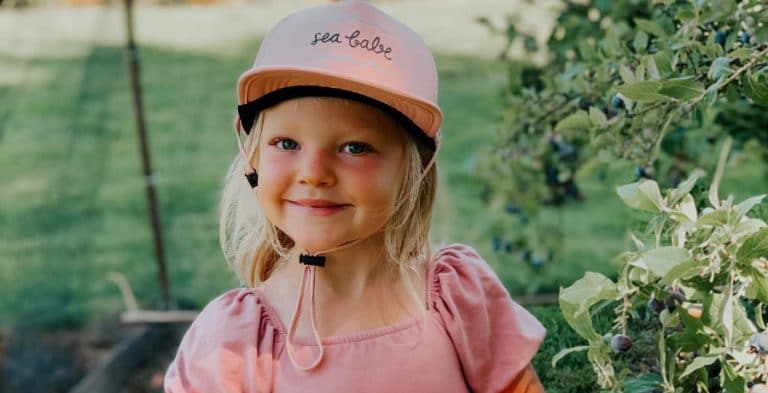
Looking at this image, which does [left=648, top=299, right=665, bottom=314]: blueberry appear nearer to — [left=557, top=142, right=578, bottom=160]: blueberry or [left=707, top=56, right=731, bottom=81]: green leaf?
[left=707, top=56, right=731, bottom=81]: green leaf

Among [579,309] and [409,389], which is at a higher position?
[579,309]

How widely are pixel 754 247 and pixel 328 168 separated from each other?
61 cm

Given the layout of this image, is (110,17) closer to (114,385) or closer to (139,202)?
(139,202)

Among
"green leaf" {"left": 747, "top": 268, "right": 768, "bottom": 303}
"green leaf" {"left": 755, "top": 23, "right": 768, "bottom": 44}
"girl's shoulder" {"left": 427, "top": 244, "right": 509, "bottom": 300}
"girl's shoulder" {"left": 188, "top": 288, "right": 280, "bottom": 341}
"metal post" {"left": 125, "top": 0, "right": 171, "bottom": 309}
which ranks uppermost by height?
"green leaf" {"left": 755, "top": 23, "right": 768, "bottom": 44}

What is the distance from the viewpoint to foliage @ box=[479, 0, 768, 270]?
5.55ft

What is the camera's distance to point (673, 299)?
1.57 m

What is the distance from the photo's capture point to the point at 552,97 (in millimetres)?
2559

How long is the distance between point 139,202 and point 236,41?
173 centimetres

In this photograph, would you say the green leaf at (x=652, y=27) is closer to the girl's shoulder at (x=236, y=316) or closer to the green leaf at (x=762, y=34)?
the green leaf at (x=762, y=34)

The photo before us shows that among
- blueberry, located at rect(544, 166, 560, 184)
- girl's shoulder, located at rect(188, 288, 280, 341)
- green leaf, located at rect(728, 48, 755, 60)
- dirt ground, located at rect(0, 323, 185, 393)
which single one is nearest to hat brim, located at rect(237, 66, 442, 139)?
girl's shoulder, located at rect(188, 288, 280, 341)

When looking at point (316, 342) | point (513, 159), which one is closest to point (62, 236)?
point (513, 159)

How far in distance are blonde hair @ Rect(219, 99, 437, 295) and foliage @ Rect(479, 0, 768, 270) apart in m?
0.34

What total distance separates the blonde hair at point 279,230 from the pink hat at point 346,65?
0.05 metres

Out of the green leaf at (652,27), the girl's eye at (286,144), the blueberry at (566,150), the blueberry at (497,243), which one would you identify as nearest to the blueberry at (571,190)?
the blueberry at (497,243)
